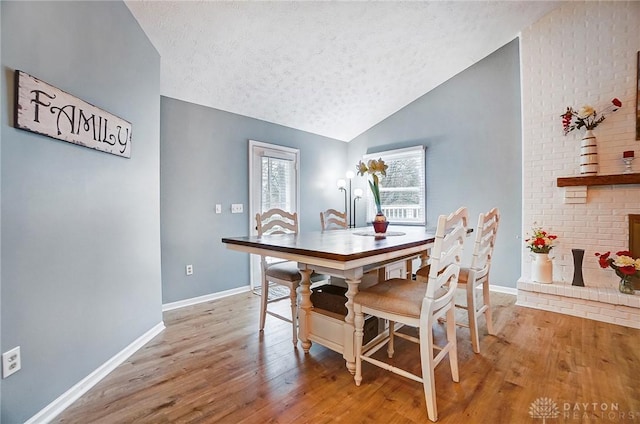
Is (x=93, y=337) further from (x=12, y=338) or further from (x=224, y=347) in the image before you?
(x=224, y=347)

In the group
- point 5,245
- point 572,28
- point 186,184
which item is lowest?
point 5,245

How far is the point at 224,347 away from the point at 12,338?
120 centimetres

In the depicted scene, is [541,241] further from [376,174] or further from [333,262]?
[333,262]

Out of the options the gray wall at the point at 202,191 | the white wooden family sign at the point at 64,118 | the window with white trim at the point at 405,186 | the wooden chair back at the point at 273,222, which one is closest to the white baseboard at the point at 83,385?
the gray wall at the point at 202,191

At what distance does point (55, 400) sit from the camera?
1452mm

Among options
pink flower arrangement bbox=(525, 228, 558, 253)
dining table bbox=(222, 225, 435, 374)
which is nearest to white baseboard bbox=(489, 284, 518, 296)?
pink flower arrangement bbox=(525, 228, 558, 253)

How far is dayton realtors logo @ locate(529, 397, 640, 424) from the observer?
1404 mm

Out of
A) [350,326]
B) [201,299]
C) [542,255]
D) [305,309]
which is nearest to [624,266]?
[542,255]

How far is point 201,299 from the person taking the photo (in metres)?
3.26

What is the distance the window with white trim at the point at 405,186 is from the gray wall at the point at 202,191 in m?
1.80

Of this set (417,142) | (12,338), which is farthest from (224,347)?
(417,142)

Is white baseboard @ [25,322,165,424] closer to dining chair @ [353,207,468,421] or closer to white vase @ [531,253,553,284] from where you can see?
dining chair @ [353,207,468,421]

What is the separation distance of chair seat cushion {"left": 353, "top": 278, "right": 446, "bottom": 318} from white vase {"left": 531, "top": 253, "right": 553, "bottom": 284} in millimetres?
2026

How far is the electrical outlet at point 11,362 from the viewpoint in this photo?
1216mm
